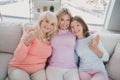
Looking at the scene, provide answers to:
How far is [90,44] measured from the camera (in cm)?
184

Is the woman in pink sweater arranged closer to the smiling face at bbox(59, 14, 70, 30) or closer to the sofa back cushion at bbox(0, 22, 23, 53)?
the smiling face at bbox(59, 14, 70, 30)

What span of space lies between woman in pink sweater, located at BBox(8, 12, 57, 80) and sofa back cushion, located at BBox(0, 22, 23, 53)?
1.06 feet

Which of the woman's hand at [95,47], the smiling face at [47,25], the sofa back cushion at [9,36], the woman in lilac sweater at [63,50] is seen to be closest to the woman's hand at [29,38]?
the smiling face at [47,25]

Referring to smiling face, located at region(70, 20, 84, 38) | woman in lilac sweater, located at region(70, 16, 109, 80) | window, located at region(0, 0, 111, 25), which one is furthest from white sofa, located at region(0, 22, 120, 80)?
window, located at region(0, 0, 111, 25)

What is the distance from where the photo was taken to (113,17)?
97.7 inches

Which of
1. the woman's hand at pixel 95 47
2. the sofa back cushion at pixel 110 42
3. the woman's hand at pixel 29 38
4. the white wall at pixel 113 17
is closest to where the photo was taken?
the woman's hand at pixel 29 38

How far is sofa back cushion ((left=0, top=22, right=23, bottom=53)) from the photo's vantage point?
6.80 ft

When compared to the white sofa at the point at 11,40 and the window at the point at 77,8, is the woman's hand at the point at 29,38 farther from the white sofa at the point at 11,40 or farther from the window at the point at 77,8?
the window at the point at 77,8

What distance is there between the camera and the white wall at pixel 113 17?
2.40 metres

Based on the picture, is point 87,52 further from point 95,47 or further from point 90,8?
point 90,8

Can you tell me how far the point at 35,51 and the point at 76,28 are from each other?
19.0 inches

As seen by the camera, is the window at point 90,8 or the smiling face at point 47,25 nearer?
the smiling face at point 47,25

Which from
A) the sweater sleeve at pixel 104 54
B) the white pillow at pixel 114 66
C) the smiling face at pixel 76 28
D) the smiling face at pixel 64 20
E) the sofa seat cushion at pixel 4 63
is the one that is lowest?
the sofa seat cushion at pixel 4 63

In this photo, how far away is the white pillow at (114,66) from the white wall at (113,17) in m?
0.67
